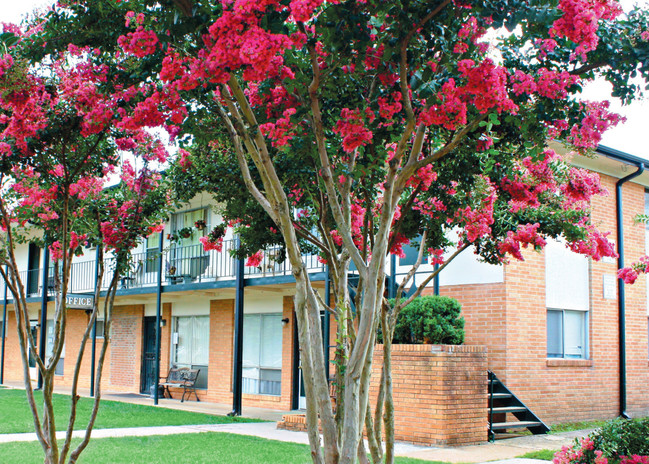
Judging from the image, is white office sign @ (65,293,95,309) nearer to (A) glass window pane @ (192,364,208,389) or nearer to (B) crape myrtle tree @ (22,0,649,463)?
(A) glass window pane @ (192,364,208,389)

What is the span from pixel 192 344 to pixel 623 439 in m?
15.0

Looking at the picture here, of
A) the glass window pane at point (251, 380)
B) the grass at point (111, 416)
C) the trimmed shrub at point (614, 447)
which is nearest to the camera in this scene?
the trimmed shrub at point (614, 447)

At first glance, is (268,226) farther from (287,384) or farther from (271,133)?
(287,384)

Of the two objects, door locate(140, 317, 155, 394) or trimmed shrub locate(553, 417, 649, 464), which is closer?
trimmed shrub locate(553, 417, 649, 464)

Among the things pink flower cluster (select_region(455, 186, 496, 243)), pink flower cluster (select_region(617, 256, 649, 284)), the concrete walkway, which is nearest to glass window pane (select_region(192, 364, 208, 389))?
the concrete walkway

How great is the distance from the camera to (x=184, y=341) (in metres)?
20.4

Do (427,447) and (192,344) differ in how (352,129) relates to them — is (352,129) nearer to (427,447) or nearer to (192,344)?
(427,447)

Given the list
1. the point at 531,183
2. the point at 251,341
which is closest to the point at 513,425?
the point at 531,183

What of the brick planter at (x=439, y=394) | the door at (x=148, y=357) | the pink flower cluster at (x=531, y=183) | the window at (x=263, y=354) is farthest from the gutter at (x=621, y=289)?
the door at (x=148, y=357)

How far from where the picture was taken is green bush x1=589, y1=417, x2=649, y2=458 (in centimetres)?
646

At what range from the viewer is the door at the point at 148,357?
21.3 meters

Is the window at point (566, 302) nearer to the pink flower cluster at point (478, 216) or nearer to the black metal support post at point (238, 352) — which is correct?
the black metal support post at point (238, 352)

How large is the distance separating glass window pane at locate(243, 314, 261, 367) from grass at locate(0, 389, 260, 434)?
290 centimetres

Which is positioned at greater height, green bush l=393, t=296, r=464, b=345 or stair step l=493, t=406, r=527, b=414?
green bush l=393, t=296, r=464, b=345
